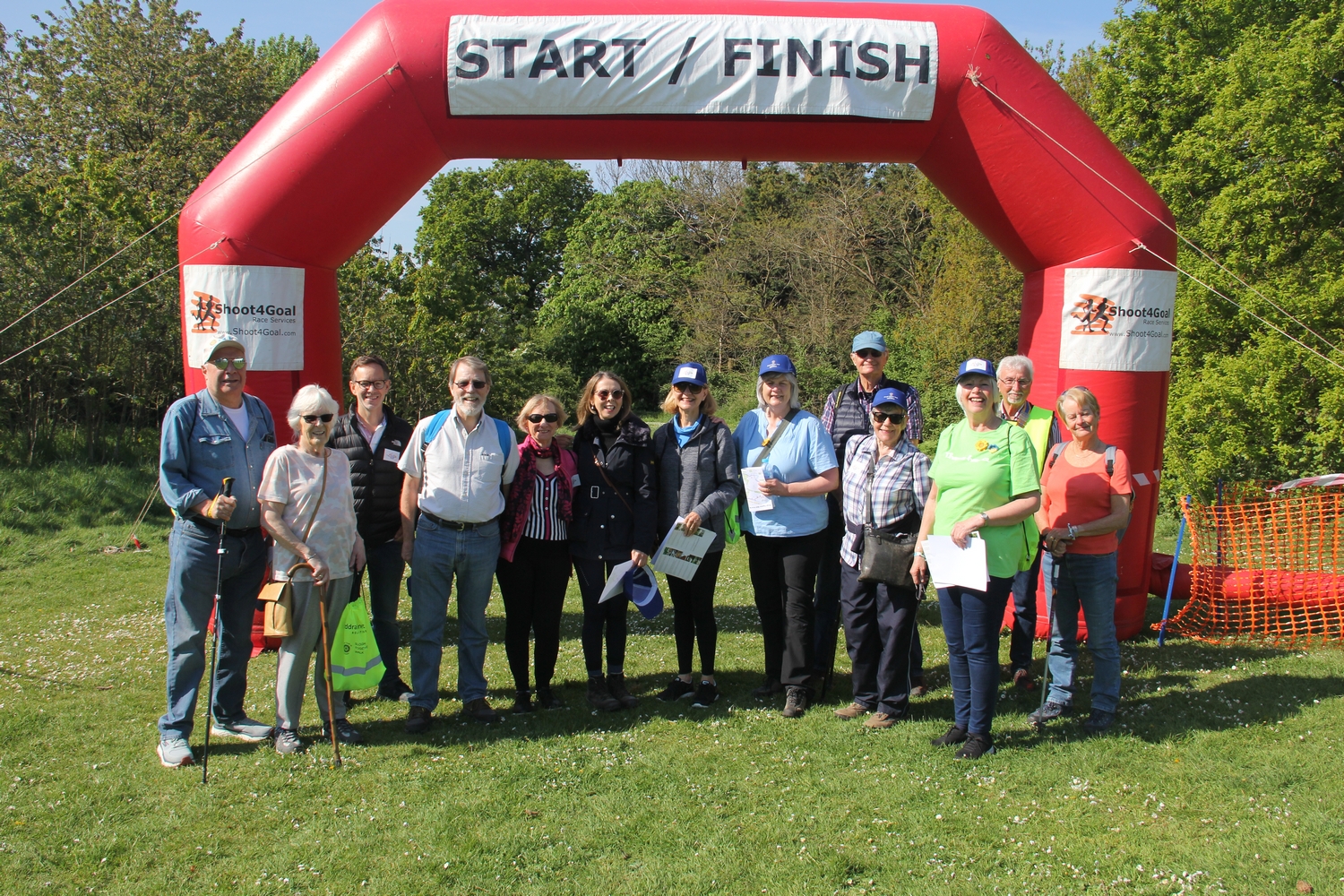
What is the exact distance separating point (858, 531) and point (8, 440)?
1267 cm

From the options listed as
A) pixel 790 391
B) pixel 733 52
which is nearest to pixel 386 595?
pixel 790 391

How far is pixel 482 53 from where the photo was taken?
5.81m

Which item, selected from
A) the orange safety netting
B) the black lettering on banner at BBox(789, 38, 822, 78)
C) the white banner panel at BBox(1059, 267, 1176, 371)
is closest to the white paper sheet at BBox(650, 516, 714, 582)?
the white banner panel at BBox(1059, 267, 1176, 371)

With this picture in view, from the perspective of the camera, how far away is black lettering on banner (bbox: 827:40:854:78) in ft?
19.3

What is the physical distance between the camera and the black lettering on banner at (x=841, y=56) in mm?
5891

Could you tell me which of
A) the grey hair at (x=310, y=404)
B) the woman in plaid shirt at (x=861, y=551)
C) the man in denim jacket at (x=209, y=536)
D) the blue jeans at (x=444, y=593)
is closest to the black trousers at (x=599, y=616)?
the blue jeans at (x=444, y=593)

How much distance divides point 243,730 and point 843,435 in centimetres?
358

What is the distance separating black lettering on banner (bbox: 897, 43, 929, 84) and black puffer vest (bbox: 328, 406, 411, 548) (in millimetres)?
3829

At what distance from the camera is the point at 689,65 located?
19.3 feet

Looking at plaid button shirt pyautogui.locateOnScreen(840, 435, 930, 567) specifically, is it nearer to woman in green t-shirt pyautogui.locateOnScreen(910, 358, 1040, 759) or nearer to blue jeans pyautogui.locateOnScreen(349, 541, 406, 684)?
woman in green t-shirt pyautogui.locateOnScreen(910, 358, 1040, 759)

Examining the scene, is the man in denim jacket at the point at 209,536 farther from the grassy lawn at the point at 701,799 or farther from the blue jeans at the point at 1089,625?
the blue jeans at the point at 1089,625

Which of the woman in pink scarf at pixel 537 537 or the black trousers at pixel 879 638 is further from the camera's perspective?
the woman in pink scarf at pixel 537 537

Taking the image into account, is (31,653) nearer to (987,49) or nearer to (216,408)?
(216,408)

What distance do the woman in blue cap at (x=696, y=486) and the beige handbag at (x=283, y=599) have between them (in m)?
1.76
